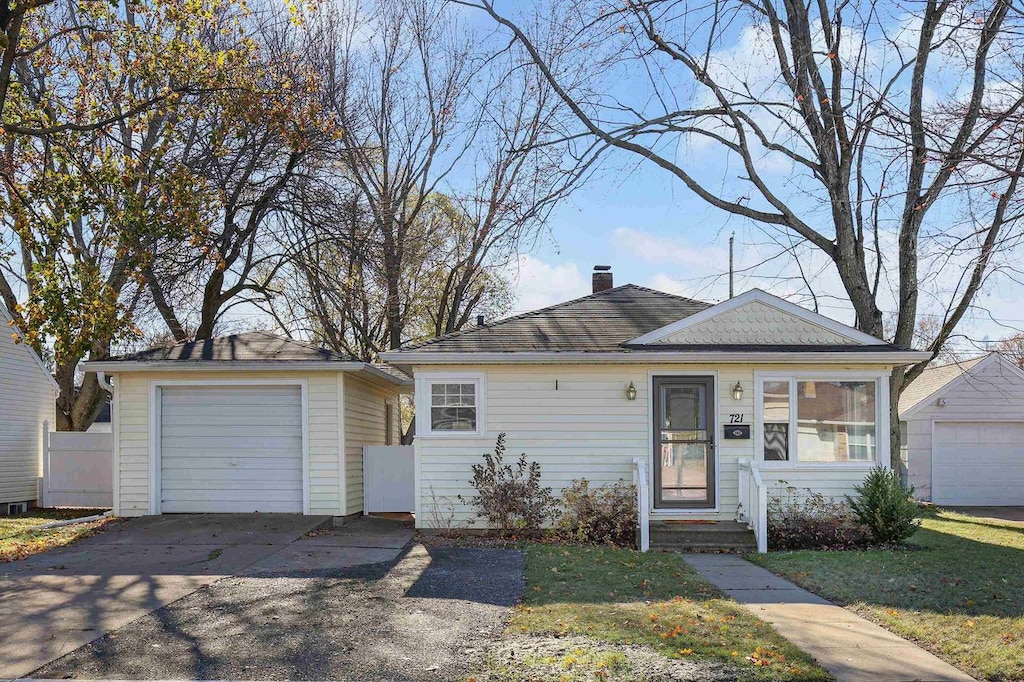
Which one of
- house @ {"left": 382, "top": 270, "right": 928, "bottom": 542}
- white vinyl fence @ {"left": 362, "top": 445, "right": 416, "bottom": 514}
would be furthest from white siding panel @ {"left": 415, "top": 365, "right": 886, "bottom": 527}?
white vinyl fence @ {"left": 362, "top": 445, "right": 416, "bottom": 514}

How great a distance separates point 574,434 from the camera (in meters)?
13.7

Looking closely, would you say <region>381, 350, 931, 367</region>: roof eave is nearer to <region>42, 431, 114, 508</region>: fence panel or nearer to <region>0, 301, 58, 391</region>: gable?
<region>42, 431, 114, 508</region>: fence panel

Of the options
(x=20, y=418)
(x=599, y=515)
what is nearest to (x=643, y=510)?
(x=599, y=515)

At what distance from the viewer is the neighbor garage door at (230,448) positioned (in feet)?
48.1

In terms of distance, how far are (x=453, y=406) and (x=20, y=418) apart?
39.2 feet

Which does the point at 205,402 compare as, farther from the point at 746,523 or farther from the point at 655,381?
the point at 746,523

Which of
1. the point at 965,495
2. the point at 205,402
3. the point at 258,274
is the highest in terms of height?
the point at 258,274

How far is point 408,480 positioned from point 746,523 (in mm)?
5696

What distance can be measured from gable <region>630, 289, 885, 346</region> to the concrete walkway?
4.21m

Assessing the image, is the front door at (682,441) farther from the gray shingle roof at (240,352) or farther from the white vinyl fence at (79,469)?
the white vinyl fence at (79,469)

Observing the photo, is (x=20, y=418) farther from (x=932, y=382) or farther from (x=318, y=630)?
(x=932, y=382)

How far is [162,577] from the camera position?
9.66 metres

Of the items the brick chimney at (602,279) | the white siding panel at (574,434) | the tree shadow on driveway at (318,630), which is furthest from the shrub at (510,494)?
the brick chimney at (602,279)

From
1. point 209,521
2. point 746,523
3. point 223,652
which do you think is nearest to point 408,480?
point 209,521
